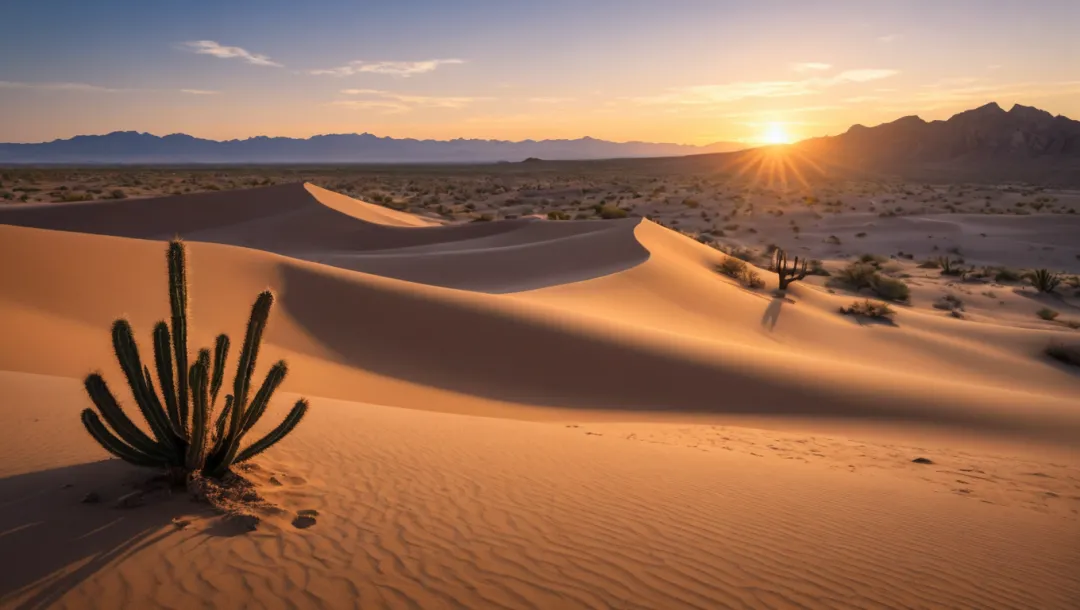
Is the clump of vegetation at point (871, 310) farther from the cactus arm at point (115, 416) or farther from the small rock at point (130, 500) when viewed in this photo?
the small rock at point (130, 500)

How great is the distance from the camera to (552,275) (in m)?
20.5

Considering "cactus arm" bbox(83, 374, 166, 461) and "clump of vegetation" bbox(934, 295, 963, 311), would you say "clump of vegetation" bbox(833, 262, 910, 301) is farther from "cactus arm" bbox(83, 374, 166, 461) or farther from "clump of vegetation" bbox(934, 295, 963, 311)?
"cactus arm" bbox(83, 374, 166, 461)

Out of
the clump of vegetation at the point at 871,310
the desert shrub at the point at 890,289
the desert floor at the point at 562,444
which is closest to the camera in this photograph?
the desert floor at the point at 562,444

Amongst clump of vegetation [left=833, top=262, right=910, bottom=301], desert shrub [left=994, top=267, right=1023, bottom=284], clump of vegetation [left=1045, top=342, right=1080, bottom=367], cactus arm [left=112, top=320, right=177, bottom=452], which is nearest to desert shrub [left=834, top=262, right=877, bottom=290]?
clump of vegetation [left=833, top=262, right=910, bottom=301]

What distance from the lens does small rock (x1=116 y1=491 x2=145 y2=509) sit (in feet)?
14.1

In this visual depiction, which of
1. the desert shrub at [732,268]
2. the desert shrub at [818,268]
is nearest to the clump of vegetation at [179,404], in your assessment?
the desert shrub at [732,268]

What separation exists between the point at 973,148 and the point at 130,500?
4929 inches

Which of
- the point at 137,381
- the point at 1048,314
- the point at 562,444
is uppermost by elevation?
the point at 137,381

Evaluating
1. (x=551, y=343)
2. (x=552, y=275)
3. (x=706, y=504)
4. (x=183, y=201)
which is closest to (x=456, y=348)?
(x=551, y=343)

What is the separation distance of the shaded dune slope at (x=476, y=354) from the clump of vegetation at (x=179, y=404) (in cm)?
393

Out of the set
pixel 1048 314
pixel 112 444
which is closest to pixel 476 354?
pixel 112 444

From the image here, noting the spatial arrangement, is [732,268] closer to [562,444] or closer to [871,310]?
[871,310]

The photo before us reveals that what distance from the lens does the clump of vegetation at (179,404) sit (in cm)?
439

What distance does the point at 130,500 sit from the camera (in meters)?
4.32
